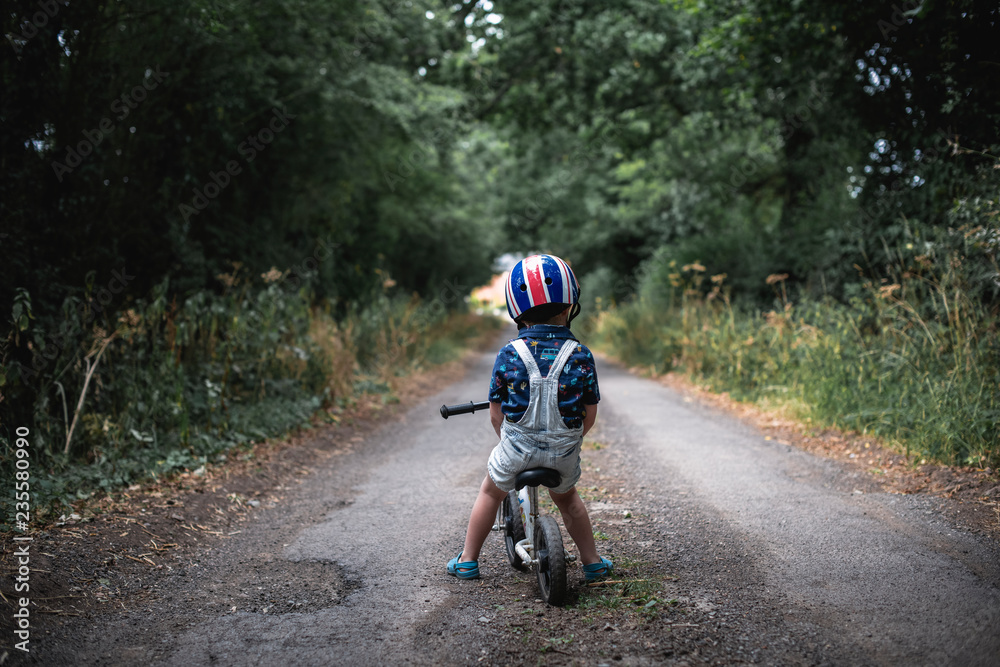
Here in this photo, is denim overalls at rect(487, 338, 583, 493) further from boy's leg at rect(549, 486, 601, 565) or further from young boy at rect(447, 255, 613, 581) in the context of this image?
boy's leg at rect(549, 486, 601, 565)

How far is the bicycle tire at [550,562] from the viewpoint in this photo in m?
3.24

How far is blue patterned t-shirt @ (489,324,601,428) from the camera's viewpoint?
3.32 m

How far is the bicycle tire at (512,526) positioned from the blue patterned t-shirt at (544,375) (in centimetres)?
75

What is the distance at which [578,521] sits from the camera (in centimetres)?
354

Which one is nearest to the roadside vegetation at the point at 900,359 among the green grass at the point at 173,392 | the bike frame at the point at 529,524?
the bike frame at the point at 529,524

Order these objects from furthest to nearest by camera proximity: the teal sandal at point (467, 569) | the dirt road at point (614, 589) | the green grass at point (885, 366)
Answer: the green grass at point (885, 366)
the teal sandal at point (467, 569)
the dirt road at point (614, 589)

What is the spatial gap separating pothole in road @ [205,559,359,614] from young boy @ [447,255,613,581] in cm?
108

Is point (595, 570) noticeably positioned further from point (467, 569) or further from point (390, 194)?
point (390, 194)

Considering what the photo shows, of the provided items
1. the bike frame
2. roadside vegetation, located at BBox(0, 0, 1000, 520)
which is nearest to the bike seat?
the bike frame

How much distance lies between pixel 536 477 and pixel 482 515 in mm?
531

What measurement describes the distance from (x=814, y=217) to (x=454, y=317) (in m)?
14.1

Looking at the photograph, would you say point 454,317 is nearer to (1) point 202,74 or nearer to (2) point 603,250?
(2) point 603,250

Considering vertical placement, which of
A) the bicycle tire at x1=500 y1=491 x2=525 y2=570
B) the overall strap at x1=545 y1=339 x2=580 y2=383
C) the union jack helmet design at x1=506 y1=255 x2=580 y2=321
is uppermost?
the union jack helmet design at x1=506 y1=255 x2=580 y2=321

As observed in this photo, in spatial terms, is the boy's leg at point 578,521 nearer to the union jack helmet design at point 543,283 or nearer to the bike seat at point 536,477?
the bike seat at point 536,477
